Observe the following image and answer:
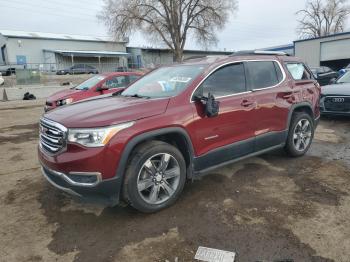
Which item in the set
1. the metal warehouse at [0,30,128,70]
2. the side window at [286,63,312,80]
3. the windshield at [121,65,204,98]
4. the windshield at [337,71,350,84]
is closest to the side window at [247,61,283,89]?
the side window at [286,63,312,80]

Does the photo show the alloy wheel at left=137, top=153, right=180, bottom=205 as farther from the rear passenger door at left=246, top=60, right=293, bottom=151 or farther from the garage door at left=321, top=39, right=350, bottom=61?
the garage door at left=321, top=39, right=350, bottom=61

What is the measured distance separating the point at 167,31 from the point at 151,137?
4083cm

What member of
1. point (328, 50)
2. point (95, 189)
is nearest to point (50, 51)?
point (328, 50)

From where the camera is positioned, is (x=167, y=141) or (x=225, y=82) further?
(x=225, y=82)

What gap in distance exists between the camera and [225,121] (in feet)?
13.9

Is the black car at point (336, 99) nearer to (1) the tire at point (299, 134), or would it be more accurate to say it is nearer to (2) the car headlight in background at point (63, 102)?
(1) the tire at point (299, 134)

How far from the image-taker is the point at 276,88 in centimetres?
502

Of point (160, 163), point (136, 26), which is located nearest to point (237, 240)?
point (160, 163)

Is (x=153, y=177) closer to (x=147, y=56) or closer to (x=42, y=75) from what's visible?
(x=42, y=75)

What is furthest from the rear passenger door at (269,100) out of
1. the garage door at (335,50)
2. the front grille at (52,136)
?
the garage door at (335,50)

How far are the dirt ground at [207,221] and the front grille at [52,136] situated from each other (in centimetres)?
82

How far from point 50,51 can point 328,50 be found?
112 ft

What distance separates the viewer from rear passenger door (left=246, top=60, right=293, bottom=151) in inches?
186

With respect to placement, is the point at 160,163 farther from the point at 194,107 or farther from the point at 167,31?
the point at 167,31
